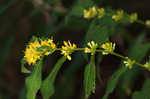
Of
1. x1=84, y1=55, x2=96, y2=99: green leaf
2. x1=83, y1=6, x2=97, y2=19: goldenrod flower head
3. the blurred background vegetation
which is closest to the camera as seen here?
x1=84, y1=55, x2=96, y2=99: green leaf

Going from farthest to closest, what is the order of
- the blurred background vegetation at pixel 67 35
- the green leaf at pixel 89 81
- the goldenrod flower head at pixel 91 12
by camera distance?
the blurred background vegetation at pixel 67 35 → the goldenrod flower head at pixel 91 12 → the green leaf at pixel 89 81

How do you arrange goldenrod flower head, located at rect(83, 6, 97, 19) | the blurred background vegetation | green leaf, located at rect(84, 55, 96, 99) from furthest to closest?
1. the blurred background vegetation
2. goldenrod flower head, located at rect(83, 6, 97, 19)
3. green leaf, located at rect(84, 55, 96, 99)

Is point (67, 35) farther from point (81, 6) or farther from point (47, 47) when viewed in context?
point (47, 47)

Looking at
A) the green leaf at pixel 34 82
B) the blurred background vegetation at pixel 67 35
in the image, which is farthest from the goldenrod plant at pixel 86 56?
the blurred background vegetation at pixel 67 35

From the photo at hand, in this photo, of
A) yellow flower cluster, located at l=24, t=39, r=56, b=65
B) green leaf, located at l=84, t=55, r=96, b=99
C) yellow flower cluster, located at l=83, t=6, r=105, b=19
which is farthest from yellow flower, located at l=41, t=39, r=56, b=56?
yellow flower cluster, located at l=83, t=6, r=105, b=19

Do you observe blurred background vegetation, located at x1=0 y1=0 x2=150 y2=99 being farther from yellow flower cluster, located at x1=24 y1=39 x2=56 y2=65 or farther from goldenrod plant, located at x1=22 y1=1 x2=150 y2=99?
yellow flower cluster, located at x1=24 y1=39 x2=56 y2=65

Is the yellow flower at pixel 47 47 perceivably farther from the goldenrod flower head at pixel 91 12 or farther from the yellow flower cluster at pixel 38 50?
the goldenrod flower head at pixel 91 12

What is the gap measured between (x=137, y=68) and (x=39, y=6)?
108 cm

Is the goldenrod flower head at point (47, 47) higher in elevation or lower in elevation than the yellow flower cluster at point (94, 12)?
lower

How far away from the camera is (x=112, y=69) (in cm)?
287

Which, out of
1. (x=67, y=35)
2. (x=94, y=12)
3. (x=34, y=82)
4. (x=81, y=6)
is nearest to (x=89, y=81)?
(x=34, y=82)

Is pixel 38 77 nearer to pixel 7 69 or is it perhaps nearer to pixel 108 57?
pixel 108 57

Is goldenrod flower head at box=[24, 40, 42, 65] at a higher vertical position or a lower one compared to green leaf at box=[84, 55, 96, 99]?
higher

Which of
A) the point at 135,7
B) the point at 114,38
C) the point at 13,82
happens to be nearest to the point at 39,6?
the point at 114,38
